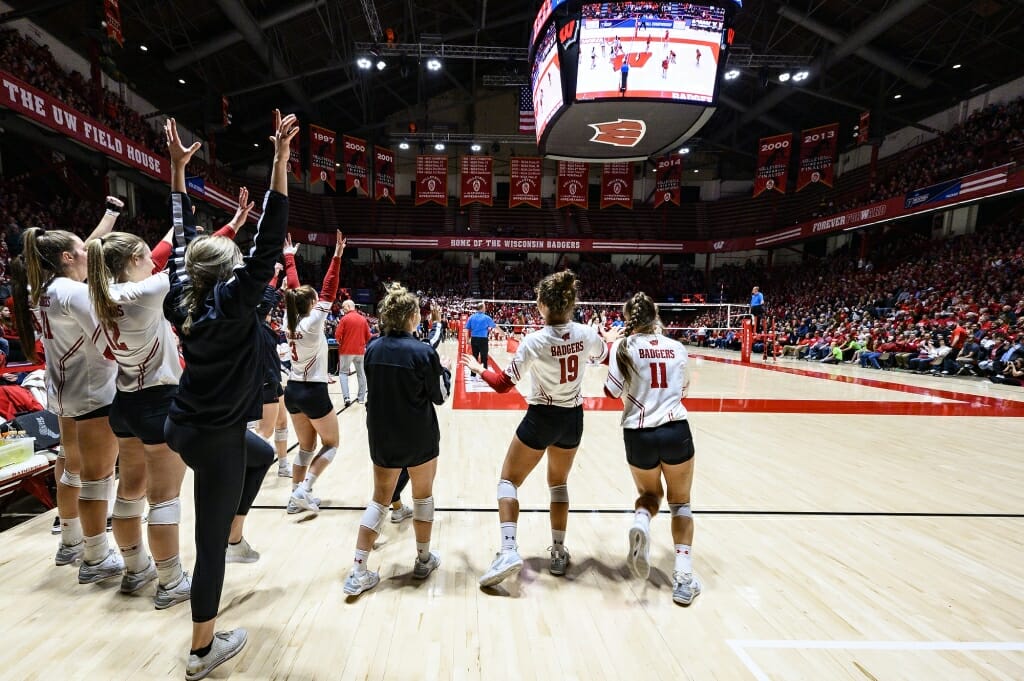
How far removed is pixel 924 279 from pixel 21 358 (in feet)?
85.7

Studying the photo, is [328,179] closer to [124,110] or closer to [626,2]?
[124,110]

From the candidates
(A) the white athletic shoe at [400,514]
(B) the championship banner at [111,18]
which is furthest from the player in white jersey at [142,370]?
→ (B) the championship banner at [111,18]

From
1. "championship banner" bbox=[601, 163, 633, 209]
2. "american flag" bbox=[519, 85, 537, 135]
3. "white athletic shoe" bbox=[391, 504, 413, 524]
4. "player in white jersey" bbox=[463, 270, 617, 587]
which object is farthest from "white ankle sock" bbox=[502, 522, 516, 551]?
"championship banner" bbox=[601, 163, 633, 209]

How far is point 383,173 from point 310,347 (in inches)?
884

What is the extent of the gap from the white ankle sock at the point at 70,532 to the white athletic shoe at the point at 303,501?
1.24 metres

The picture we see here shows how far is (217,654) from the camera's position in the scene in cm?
201

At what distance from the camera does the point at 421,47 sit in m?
17.4

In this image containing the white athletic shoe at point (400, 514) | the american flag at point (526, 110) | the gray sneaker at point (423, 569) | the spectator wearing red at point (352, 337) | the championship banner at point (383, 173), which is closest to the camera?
the gray sneaker at point (423, 569)

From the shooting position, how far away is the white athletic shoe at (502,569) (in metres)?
2.57

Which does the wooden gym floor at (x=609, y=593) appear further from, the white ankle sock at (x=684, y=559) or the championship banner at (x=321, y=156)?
the championship banner at (x=321, y=156)

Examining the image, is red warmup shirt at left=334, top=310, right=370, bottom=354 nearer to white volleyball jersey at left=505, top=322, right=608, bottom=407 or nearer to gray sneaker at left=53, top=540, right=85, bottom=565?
gray sneaker at left=53, top=540, right=85, bottom=565

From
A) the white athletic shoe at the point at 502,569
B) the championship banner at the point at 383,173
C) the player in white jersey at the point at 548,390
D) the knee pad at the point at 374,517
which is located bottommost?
the white athletic shoe at the point at 502,569

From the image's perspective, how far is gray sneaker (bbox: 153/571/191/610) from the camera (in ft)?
7.97

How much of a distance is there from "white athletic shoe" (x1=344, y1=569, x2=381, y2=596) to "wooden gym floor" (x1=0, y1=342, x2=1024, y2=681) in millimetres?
60
